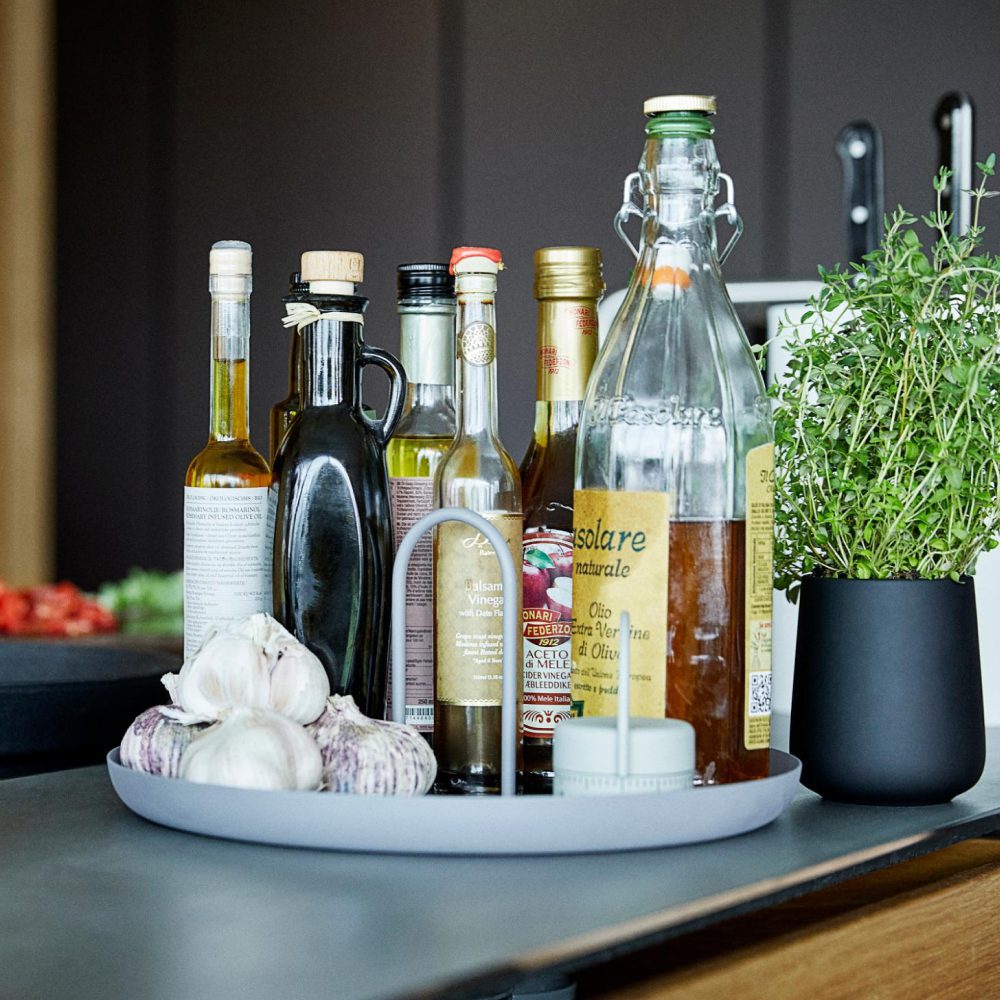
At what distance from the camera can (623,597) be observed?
0.69 metres

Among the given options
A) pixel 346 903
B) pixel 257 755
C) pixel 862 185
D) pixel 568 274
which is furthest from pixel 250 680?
pixel 862 185

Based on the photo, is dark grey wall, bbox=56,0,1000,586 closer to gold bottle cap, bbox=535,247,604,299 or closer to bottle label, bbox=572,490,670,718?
gold bottle cap, bbox=535,247,604,299

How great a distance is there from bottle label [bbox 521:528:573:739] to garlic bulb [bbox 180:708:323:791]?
141 mm

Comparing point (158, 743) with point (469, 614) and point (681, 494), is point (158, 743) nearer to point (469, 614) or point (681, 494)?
point (469, 614)

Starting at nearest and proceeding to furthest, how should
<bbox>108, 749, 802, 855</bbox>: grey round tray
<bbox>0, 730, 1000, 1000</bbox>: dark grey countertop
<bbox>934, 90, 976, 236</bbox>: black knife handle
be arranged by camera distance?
<bbox>0, 730, 1000, 1000</bbox>: dark grey countertop → <bbox>108, 749, 802, 855</bbox>: grey round tray → <bbox>934, 90, 976, 236</bbox>: black knife handle

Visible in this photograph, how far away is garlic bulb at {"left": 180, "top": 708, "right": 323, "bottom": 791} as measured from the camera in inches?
25.7

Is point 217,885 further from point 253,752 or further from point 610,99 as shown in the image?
point 610,99

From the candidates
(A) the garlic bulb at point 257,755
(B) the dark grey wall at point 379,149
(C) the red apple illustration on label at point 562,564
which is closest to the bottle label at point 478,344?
(C) the red apple illustration on label at point 562,564

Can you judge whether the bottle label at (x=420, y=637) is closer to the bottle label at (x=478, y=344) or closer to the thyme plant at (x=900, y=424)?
the bottle label at (x=478, y=344)

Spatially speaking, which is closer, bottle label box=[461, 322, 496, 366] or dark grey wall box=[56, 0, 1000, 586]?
bottle label box=[461, 322, 496, 366]

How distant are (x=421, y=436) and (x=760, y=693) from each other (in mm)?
→ 250

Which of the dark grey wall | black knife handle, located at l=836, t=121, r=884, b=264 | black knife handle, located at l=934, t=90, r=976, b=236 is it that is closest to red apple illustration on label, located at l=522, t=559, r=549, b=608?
black knife handle, located at l=934, t=90, r=976, b=236

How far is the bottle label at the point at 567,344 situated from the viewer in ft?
2.59

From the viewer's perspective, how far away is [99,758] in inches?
37.8
